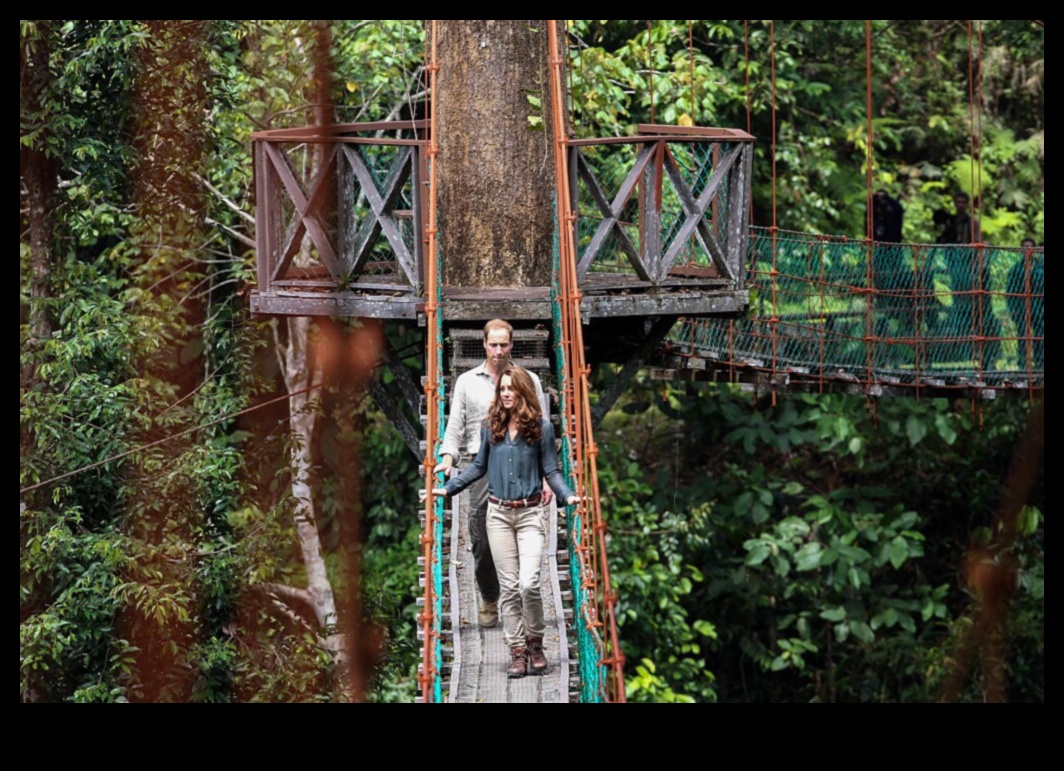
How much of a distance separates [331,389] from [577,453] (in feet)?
12.5

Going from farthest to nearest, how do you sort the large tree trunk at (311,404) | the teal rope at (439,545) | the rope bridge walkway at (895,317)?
the large tree trunk at (311,404) → the rope bridge walkway at (895,317) → the teal rope at (439,545)

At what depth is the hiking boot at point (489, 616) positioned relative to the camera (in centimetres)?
587

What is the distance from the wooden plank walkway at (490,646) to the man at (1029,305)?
3.97m

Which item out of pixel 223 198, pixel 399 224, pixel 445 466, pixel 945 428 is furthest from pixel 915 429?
pixel 445 466

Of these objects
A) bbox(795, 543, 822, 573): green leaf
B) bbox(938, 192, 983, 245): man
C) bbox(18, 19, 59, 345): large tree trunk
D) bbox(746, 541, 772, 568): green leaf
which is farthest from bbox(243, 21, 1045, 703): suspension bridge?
bbox(746, 541, 772, 568): green leaf

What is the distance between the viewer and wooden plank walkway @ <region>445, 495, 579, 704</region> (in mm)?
5473

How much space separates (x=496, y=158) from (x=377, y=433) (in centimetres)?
374

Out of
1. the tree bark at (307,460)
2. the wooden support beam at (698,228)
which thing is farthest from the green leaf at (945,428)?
the wooden support beam at (698,228)

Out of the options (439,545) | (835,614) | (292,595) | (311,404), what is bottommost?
(835,614)

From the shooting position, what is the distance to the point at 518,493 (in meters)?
5.48

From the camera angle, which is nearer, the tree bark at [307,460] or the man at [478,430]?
the man at [478,430]

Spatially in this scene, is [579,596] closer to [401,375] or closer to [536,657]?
[536,657]

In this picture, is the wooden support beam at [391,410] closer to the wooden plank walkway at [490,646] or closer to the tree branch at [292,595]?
the wooden plank walkway at [490,646]

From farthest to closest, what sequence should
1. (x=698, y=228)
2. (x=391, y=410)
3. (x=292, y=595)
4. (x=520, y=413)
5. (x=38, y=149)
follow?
(x=292, y=595) < (x=38, y=149) < (x=391, y=410) < (x=698, y=228) < (x=520, y=413)
